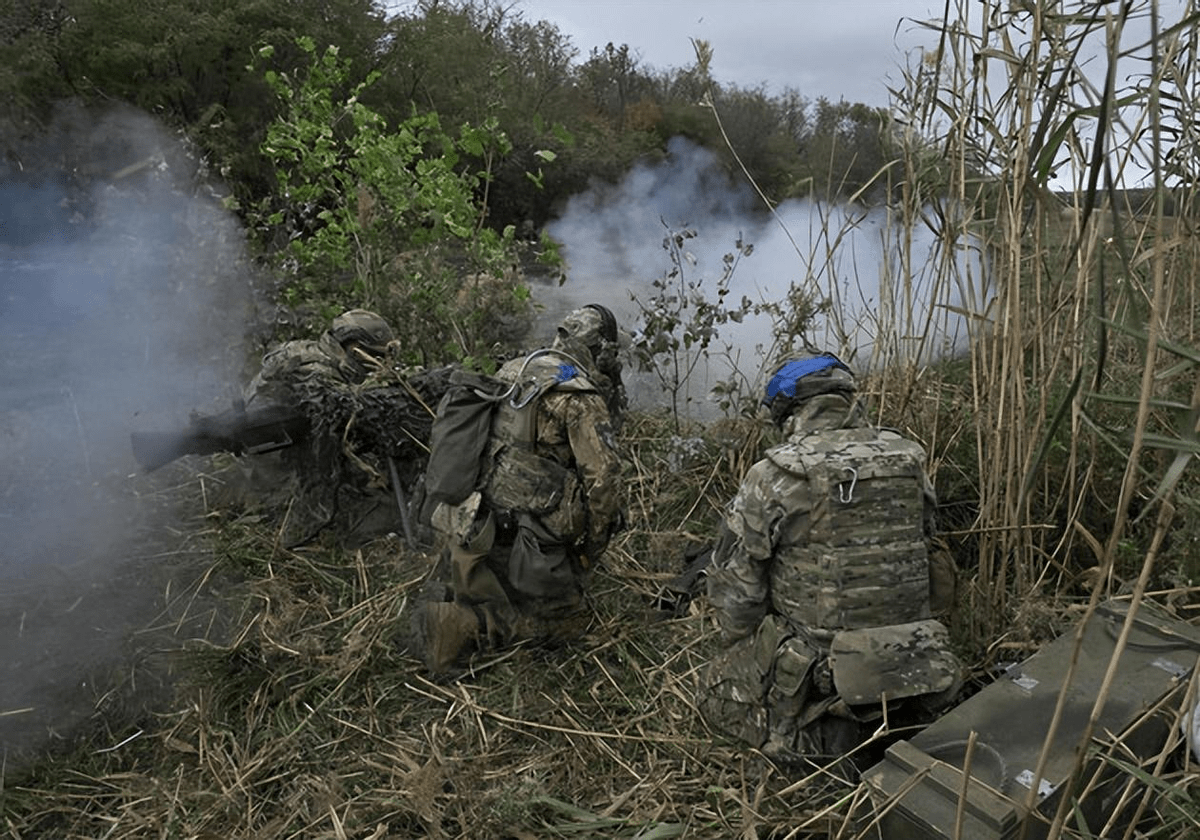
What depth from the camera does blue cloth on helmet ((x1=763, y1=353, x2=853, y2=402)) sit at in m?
3.06

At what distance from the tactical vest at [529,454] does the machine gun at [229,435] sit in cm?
151

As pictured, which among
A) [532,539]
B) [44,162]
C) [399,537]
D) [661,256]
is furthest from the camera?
[661,256]

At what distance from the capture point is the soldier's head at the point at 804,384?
303 centimetres

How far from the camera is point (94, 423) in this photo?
14.7 feet

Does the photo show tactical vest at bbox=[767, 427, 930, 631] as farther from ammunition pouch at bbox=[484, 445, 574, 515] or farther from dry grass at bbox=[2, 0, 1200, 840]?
ammunition pouch at bbox=[484, 445, 574, 515]

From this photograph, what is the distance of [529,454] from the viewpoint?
3.69m

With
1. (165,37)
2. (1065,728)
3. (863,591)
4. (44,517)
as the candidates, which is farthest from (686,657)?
(165,37)

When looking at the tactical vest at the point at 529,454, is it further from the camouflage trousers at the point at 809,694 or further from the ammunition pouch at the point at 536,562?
the camouflage trousers at the point at 809,694

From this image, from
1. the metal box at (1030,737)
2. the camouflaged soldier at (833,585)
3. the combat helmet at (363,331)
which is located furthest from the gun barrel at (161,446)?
the metal box at (1030,737)

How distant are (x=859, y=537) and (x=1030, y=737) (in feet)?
2.44

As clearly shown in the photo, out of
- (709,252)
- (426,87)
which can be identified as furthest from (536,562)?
(426,87)

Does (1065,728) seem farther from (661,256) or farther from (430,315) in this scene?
(661,256)

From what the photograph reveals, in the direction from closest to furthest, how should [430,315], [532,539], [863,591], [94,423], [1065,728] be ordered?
[1065,728] → [863,591] → [532,539] → [94,423] → [430,315]

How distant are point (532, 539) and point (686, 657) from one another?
2.74 feet
